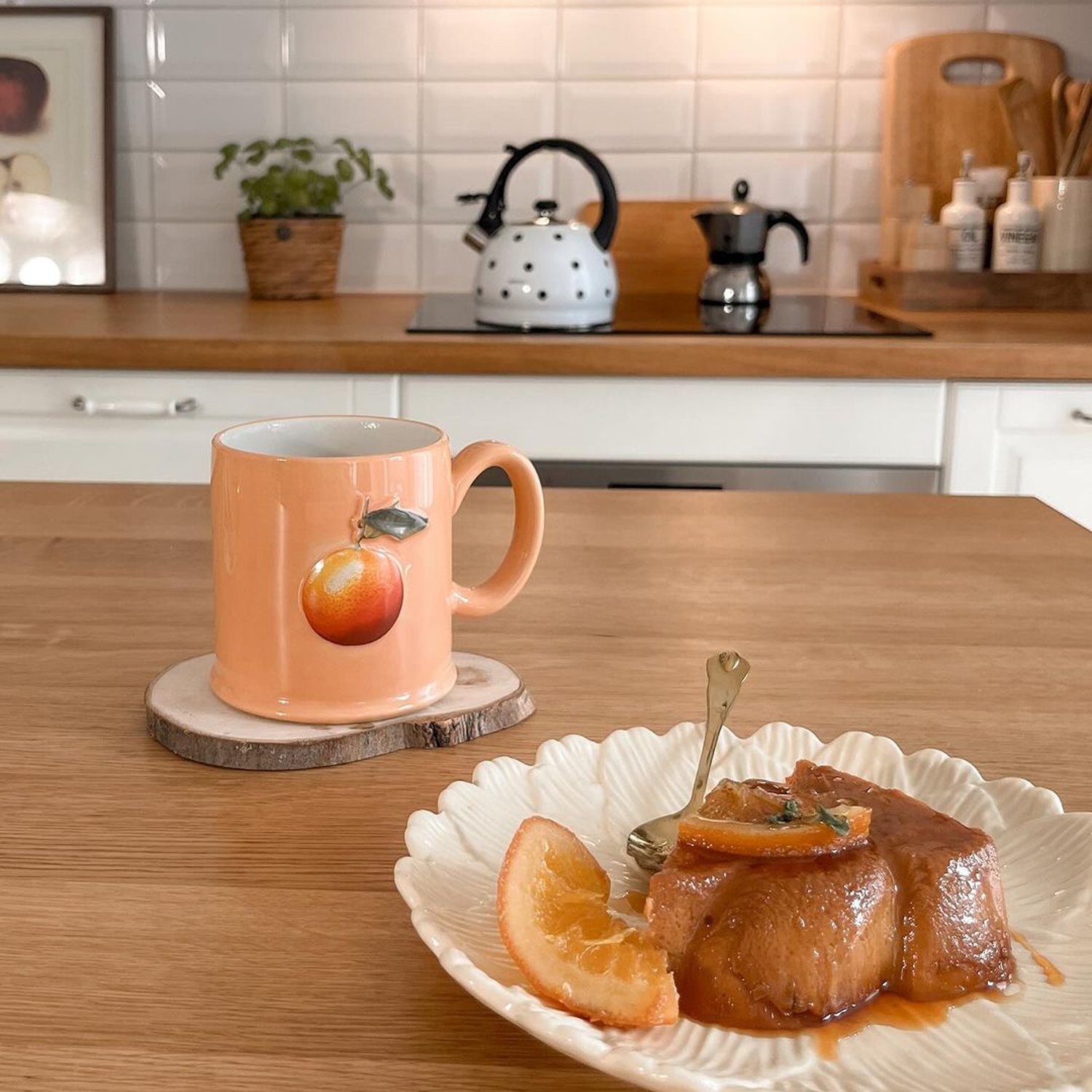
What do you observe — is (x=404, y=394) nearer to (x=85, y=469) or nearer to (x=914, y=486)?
(x=85, y=469)

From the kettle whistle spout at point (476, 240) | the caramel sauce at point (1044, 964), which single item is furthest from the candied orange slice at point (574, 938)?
the kettle whistle spout at point (476, 240)

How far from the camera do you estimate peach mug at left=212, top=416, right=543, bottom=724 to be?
57 centimetres

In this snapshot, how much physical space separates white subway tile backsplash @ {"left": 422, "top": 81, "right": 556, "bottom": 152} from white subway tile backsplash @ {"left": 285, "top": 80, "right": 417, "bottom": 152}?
0.10 ft

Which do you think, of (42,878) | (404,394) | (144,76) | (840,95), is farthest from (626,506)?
(144,76)

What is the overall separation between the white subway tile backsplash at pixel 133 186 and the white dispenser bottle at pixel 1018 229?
1457mm

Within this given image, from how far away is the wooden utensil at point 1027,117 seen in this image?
7.46 ft

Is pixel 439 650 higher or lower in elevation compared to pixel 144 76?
lower

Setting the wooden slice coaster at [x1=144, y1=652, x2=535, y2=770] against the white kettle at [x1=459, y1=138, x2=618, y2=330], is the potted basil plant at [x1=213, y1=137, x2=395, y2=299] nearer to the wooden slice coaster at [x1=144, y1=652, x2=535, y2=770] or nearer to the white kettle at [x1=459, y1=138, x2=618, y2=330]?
the white kettle at [x1=459, y1=138, x2=618, y2=330]

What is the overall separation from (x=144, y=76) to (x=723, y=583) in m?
1.92

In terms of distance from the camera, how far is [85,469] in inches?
73.7

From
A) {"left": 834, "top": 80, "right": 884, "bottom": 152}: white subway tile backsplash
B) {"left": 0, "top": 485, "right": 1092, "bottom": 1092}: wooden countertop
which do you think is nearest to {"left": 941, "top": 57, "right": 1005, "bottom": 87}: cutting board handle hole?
{"left": 834, "top": 80, "right": 884, "bottom": 152}: white subway tile backsplash

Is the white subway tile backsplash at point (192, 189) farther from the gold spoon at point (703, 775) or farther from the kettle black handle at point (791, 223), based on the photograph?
the gold spoon at point (703, 775)

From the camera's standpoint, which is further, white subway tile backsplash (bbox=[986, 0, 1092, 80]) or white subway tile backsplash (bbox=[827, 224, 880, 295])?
white subway tile backsplash (bbox=[827, 224, 880, 295])

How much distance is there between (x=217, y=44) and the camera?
7.78 feet
